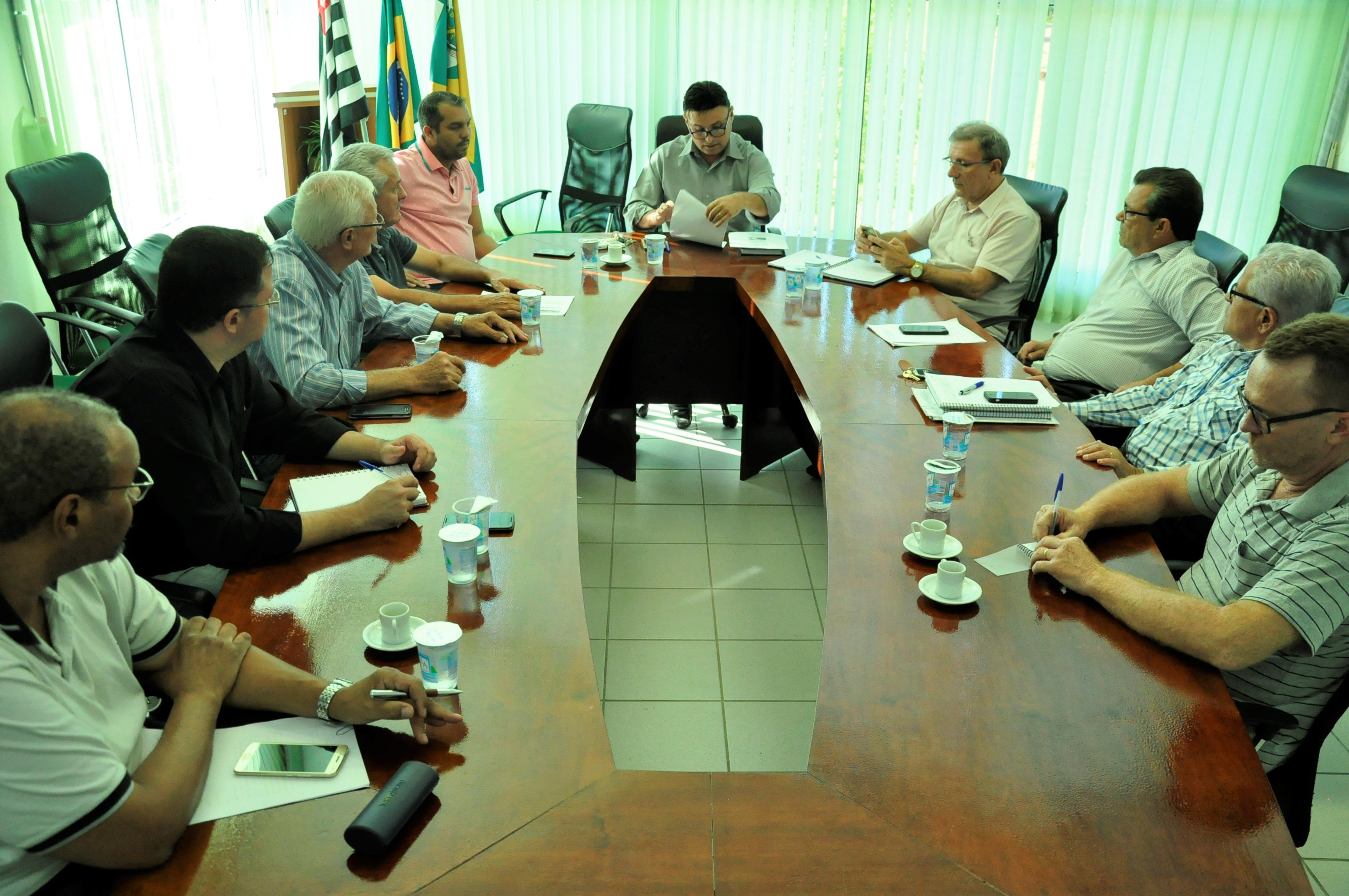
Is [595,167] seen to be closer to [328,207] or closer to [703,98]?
[703,98]

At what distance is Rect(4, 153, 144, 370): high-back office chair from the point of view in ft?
10.6

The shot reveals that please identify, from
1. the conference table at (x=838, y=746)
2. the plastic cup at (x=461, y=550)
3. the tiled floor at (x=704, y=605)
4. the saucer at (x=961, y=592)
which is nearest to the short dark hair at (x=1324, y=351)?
the conference table at (x=838, y=746)

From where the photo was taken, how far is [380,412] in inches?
97.0

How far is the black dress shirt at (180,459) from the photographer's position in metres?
1.77

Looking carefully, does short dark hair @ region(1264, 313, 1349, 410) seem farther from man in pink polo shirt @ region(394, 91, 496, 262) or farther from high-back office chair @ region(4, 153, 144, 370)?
high-back office chair @ region(4, 153, 144, 370)

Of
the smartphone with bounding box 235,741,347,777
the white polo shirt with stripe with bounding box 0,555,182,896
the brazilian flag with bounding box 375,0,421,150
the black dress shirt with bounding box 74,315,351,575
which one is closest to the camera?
the white polo shirt with stripe with bounding box 0,555,182,896

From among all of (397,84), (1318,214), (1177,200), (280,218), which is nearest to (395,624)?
(280,218)

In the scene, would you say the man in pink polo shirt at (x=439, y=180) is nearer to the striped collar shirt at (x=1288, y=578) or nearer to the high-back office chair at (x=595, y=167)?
the high-back office chair at (x=595, y=167)

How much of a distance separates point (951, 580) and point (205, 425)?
1404mm

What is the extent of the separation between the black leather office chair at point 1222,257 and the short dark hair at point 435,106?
9.19 feet

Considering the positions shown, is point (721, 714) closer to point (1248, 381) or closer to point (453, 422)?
point (453, 422)

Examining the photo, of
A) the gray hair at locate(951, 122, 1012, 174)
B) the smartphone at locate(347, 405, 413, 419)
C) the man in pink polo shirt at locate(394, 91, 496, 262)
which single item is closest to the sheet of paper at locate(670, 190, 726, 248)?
the man in pink polo shirt at locate(394, 91, 496, 262)

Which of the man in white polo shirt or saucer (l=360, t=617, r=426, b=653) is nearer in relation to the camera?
the man in white polo shirt

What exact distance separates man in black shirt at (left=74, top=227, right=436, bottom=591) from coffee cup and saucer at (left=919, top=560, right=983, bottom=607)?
100 cm
